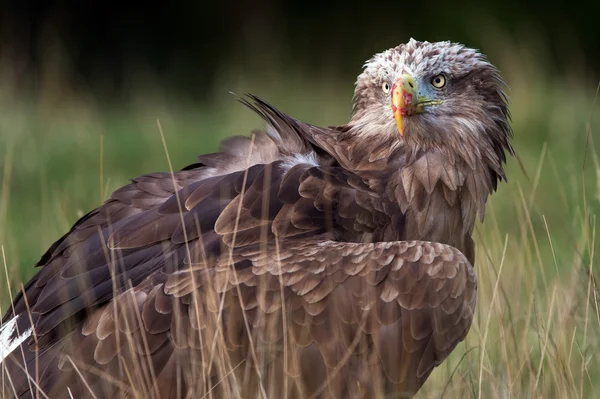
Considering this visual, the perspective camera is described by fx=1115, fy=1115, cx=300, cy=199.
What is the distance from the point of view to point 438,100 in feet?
16.8

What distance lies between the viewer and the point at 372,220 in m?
4.71

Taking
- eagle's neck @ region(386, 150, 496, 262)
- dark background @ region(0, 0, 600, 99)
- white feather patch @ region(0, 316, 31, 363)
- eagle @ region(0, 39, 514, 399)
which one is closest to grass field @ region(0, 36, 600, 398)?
eagle's neck @ region(386, 150, 496, 262)

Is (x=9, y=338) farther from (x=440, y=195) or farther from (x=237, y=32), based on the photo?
(x=237, y=32)

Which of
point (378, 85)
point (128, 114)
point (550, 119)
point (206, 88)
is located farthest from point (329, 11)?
point (378, 85)

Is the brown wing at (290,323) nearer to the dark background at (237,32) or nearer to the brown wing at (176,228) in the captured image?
the brown wing at (176,228)

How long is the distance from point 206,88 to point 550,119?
948cm

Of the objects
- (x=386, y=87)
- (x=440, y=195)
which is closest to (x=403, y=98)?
(x=386, y=87)

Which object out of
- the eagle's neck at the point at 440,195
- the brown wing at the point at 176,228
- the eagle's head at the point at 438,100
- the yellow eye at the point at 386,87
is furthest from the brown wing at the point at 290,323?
the yellow eye at the point at 386,87

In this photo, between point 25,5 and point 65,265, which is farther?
point 25,5

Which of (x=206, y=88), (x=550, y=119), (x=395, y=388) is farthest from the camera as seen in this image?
(x=206, y=88)

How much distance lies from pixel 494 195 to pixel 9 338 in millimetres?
5203

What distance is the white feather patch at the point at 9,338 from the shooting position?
4.49 meters

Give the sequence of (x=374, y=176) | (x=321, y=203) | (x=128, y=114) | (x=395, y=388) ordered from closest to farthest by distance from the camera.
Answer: (x=395, y=388) → (x=321, y=203) → (x=374, y=176) → (x=128, y=114)

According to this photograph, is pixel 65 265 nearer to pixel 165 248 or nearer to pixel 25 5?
pixel 165 248
